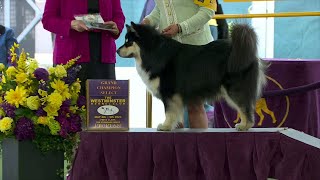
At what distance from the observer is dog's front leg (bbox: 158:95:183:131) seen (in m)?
2.03

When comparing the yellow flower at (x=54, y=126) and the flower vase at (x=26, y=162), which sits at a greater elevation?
the yellow flower at (x=54, y=126)

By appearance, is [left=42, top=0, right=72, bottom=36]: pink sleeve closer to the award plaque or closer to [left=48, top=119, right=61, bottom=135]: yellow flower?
the award plaque

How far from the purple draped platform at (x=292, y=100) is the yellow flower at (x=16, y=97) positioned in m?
1.48

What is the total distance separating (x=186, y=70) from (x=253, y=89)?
0.32 metres

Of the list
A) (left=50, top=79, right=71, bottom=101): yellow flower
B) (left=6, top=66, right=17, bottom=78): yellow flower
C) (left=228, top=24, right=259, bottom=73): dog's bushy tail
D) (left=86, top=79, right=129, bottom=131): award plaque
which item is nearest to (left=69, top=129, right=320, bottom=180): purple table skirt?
(left=86, top=79, right=129, bottom=131): award plaque

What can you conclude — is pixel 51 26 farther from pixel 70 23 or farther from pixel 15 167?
pixel 15 167

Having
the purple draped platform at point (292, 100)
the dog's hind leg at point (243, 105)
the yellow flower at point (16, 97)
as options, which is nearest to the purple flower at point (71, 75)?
the yellow flower at point (16, 97)

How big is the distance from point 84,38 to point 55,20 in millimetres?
170

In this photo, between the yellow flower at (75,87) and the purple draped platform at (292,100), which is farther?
the purple draped platform at (292,100)

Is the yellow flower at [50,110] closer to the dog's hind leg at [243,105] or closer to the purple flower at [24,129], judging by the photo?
the purple flower at [24,129]

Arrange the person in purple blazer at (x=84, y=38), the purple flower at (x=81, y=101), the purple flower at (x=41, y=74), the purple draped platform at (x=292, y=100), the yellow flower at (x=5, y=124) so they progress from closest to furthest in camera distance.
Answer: the yellow flower at (x=5, y=124), the purple flower at (x=41, y=74), the purple flower at (x=81, y=101), the person in purple blazer at (x=84, y=38), the purple draped platform at (x=292, y=100)

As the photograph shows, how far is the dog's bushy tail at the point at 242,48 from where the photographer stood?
192cm

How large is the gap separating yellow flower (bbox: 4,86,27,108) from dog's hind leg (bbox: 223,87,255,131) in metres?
0.91

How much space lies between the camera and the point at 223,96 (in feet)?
6.76
